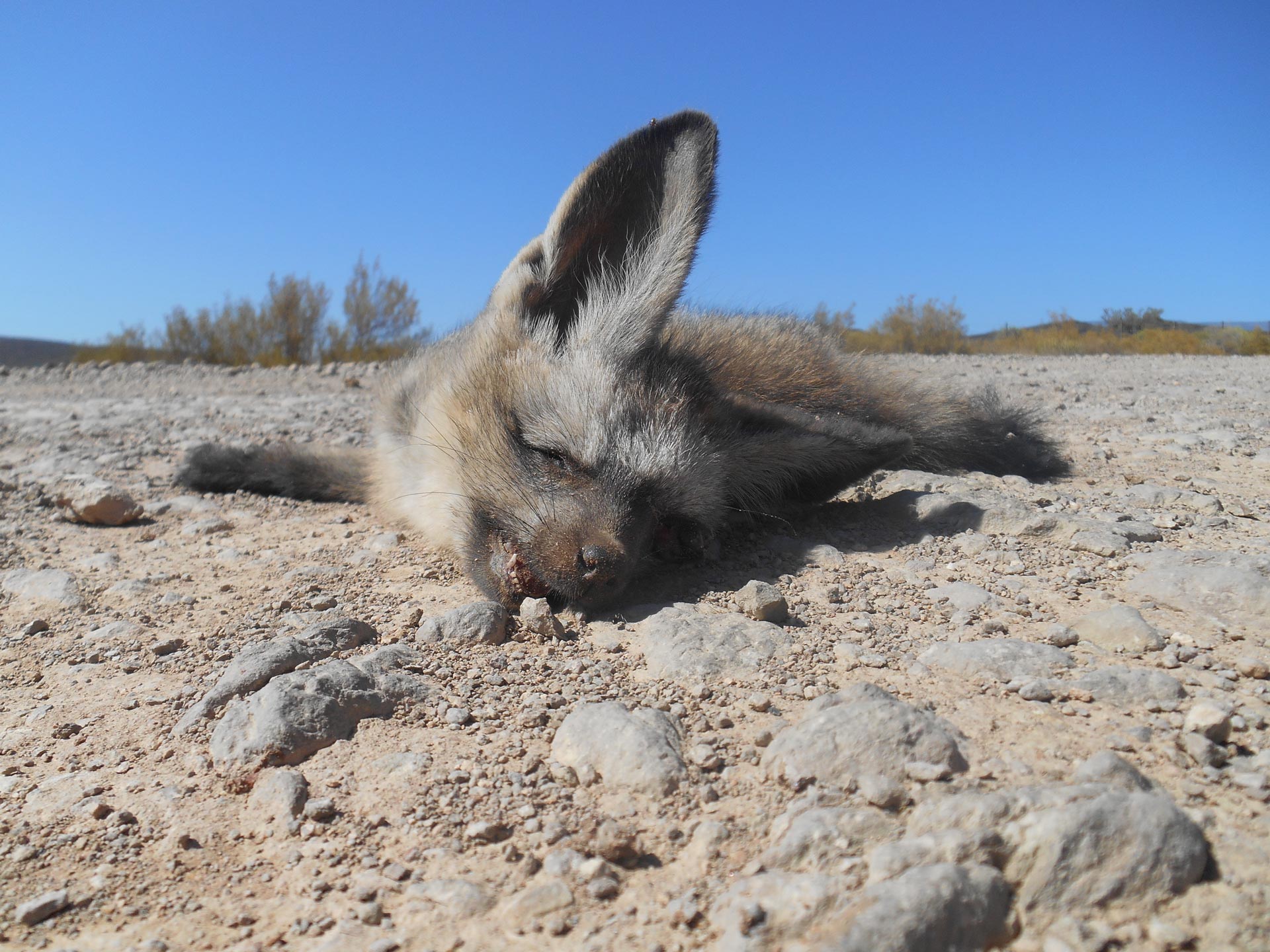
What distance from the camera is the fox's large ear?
11.5 ft

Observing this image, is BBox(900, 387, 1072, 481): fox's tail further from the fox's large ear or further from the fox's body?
the fox's large ear

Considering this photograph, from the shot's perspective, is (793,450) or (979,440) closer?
(793,450)

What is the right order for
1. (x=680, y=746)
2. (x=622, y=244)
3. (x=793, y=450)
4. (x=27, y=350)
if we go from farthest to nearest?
(x=27, y=350) < (x=622, y=244) < (x=793, y=450) < (x=680, y=746)

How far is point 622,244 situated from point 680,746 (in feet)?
8.29

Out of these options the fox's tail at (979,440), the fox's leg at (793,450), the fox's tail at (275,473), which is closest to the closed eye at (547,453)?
the fox's leg at (793,450)

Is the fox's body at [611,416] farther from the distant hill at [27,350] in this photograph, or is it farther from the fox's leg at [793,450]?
the distant hill at [27,350]

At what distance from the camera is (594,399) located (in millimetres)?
3379

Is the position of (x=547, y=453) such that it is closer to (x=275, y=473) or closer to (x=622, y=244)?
(x=622, y=244)

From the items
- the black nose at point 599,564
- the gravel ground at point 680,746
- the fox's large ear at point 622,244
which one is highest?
the fox's large ear at point 622,244

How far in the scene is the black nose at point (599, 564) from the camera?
113 inches

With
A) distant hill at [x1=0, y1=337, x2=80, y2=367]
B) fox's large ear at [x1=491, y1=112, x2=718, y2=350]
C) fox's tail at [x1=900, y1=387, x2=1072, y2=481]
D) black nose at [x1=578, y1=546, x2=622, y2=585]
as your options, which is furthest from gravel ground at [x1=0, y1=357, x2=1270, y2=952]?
distant hill at [x1=0, y1=337, x2=80, y2=367]

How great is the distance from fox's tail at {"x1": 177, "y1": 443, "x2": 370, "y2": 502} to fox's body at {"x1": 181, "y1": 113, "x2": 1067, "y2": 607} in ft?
2.00

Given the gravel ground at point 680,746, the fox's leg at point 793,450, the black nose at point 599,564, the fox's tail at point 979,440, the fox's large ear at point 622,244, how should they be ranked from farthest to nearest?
the fox's tail at point 979,440 < the fox's leg at point 793,450 < the fox's large ear at point 622,244 < the black nose at point 599,564 < the gravel ground at point 680,746

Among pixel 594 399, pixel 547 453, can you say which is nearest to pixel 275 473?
pixel 547 453
